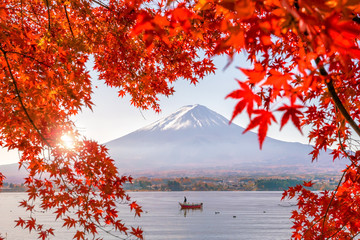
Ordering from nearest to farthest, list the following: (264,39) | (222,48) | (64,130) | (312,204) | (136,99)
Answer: (222,48)
(264,39)
(64,130)
(312,204)
(136,99)

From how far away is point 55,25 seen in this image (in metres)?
4.96

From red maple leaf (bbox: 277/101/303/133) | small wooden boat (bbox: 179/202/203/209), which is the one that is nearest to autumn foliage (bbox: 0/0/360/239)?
red maple leaf (bbox: 277/101/303/133)

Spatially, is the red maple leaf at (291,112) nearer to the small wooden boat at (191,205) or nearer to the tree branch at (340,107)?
the tree branch at (340,107)

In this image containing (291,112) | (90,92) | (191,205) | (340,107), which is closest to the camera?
(291,112)

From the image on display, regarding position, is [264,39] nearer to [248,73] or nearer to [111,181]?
[248,73]

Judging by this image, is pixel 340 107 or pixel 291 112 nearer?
pixel 291 112

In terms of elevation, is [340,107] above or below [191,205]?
above

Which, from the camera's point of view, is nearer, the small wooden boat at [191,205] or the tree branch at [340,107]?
the tree branch at [340,107]

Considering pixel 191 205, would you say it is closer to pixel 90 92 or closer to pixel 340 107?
pixel 90 92

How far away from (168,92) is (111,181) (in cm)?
370

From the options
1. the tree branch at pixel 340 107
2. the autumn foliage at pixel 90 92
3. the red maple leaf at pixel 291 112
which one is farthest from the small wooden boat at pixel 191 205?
the red maple leaf at pixel 291 112

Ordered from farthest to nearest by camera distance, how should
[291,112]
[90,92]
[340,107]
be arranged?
[90,92]
[340,107]
[291,112]

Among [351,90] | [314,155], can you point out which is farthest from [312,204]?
[351,90]

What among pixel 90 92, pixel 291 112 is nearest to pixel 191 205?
pixel 90 92
